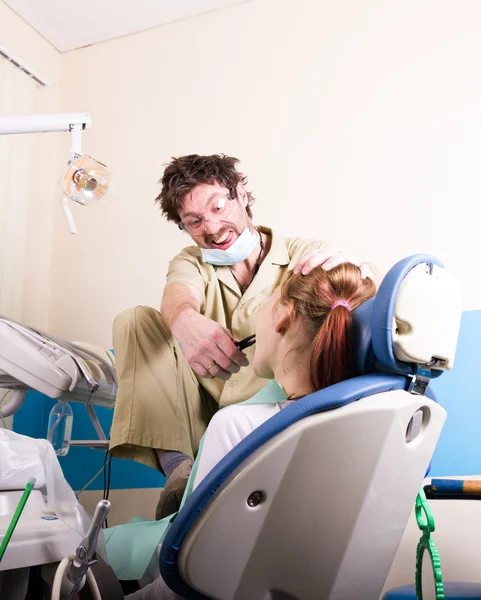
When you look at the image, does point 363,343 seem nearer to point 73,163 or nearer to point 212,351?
point 212,351

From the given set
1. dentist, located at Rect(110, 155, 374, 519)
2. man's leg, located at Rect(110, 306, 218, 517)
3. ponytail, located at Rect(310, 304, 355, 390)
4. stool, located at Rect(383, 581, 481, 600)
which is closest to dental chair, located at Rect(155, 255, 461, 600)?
ponytail, located at Rect(310, 304, 355, 390)

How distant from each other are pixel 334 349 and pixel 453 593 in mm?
517

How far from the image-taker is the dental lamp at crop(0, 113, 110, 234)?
5.60ft

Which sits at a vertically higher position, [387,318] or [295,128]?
[295,128]

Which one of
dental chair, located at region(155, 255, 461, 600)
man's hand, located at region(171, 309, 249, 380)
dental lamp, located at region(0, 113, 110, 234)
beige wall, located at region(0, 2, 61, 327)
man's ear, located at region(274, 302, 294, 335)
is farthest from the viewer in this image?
beige wall, located at region(0, 2, 61, 327)

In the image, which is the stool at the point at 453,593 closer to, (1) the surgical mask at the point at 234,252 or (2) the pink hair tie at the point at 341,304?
(2) the pink hair tie at the point at 341,304

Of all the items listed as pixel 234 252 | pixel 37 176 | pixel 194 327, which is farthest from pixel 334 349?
pixel 37 176

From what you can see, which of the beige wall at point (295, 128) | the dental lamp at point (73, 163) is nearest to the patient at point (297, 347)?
the dental lamp at point (73, 163)

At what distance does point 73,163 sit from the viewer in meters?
1.70

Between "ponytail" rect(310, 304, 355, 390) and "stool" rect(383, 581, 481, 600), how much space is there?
423mm

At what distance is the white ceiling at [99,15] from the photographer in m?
3.07

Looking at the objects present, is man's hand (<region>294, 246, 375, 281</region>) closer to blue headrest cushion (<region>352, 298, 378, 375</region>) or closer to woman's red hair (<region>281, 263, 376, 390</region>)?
woman's red hair (<region>281, 263, 376, 390</region>)

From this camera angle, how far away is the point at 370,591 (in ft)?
3.30

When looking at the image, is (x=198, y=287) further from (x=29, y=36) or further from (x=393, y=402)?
(x=29, y=36)
